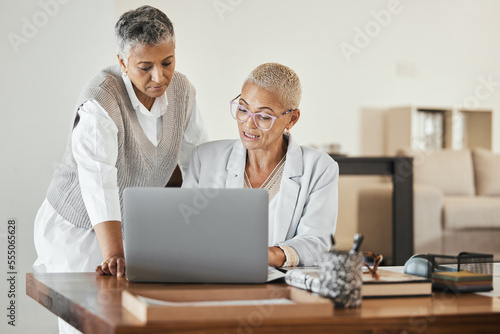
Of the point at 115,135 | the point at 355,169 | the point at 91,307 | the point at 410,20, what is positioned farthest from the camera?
the point at 410,20

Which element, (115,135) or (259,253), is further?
(115,135)

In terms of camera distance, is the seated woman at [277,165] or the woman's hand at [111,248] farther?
the seated woman at [277,165]

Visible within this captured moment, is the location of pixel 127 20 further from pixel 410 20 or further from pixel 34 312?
pixel 410 20

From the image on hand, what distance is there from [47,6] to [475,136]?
232 inches

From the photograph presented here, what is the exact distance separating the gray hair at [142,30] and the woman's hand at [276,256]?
75 cm

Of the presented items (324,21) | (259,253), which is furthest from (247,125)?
(324,21)

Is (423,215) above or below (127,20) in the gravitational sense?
below

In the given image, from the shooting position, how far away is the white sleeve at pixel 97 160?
1.90 metres

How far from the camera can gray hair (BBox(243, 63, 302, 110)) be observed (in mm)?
2166

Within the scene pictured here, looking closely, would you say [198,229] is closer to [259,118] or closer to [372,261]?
[372,261]

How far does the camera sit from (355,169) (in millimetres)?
5238

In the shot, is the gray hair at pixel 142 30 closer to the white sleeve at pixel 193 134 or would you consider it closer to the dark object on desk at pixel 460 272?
the white sleeve at pixel 193 134

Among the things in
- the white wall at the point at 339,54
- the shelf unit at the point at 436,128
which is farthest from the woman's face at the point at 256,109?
the shelf unit at the point at 436,128

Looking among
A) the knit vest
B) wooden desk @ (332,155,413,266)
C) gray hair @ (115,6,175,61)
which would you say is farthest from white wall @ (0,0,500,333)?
gray hair @ (115,6,175,61)
